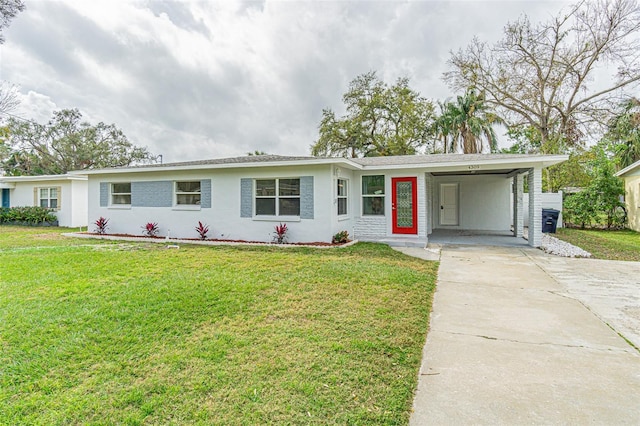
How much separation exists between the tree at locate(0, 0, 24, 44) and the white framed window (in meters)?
8.13

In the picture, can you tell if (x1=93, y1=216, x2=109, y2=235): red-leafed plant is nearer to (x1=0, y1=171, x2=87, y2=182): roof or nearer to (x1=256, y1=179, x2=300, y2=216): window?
(x1=0, y1=171, x2=87, y2=182): roof

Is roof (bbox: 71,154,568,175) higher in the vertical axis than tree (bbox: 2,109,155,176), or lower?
Result: lower

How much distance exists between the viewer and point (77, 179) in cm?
1680

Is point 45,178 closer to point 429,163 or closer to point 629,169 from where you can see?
point 429,163

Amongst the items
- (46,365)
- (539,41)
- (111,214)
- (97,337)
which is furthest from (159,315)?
(539,41)

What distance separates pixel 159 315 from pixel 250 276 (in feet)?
6.87

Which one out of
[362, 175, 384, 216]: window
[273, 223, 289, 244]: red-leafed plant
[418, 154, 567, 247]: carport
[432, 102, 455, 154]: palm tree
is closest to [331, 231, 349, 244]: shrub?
A: [362, 175, 384, 216]: window

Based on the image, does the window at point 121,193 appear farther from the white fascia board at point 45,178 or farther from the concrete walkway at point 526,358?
the concrete walkway at point 526,358

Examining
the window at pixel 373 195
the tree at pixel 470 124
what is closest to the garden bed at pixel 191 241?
the window at pixel 373 195

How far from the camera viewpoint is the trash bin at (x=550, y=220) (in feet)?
44.1

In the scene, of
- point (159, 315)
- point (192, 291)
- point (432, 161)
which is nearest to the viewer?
point (159, 315)

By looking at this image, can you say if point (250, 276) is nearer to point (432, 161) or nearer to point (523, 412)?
point (523, 412)

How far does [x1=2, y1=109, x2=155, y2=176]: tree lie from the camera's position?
95.7ft

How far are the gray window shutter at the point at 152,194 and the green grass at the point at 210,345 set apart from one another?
5.84m
